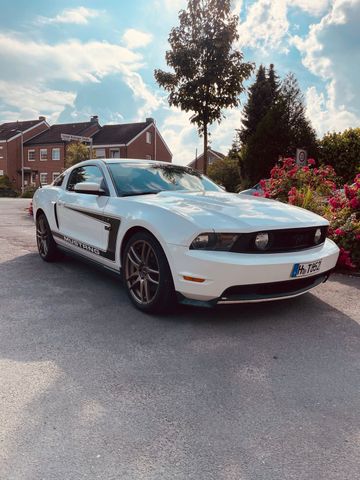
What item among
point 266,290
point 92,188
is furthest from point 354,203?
point 92,188

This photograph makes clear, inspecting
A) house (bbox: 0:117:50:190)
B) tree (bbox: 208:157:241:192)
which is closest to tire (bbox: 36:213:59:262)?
tree (bbox: 208:157:241:192)

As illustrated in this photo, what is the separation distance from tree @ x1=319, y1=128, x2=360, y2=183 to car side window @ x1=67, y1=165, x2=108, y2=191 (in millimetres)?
17036

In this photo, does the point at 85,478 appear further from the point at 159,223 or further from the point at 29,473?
the point at 159,223

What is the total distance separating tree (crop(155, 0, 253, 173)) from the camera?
12469 millimetres

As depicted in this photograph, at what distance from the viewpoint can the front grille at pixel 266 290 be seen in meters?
3.26

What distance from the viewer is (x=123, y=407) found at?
7.48 ft

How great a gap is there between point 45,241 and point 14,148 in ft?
164

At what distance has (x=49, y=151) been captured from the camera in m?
49.3

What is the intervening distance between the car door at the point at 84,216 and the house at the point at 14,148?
160 feet

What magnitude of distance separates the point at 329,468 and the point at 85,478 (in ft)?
3.45

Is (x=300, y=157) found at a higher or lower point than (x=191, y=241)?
higher

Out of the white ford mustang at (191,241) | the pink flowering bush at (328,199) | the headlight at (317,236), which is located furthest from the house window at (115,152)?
the headlight at (317,236)

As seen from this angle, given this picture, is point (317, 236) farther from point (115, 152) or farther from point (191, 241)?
point (115, 152)

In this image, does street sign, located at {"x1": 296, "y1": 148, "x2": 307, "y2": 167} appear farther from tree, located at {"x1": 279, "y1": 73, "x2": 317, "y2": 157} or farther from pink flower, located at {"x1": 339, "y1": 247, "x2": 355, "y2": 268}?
tree, located at {"x1": 279, "y1": 73, "x2": 317, "y2": 157}
